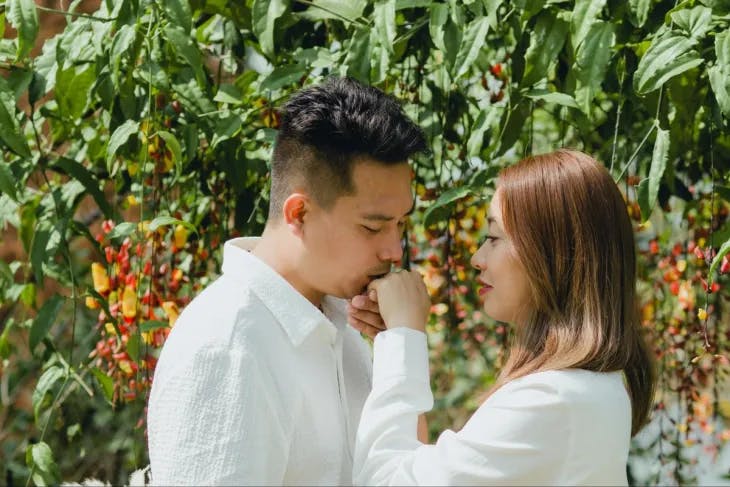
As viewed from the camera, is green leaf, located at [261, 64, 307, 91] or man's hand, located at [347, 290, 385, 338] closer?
man's hand, located at [347, 290, 385, 338]

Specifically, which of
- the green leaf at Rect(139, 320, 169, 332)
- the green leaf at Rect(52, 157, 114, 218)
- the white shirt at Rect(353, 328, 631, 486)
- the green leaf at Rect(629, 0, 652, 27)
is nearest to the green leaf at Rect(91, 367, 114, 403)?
the green leaf at Rect(139, 320, 169, 332)

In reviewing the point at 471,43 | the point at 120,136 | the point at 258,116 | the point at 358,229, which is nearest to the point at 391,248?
the point at 358,229

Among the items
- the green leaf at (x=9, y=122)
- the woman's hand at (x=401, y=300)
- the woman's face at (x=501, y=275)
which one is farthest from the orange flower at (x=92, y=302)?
the woman's face at (x=501, y=275)

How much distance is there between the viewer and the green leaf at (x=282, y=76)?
1981 millimetres

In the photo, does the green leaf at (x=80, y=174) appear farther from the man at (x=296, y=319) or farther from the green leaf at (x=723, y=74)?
the green leaf at (x=723, y=74)

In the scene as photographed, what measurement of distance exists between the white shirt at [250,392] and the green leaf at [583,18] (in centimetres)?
61

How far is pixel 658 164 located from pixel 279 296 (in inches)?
25.1

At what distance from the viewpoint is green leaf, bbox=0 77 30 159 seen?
1888 mm

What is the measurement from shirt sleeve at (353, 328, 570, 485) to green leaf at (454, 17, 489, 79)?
0.58 meters

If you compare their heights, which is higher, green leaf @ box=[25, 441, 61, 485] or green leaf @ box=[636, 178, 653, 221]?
green leaf @ box=[636, 178, 653, 221]

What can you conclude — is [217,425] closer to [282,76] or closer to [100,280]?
[282,76]

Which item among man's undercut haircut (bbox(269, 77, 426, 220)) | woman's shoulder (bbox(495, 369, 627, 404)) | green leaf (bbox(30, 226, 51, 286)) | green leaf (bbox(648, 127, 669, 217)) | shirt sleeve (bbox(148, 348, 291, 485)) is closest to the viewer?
shirt sleeve (bbox(148, 348, 291, 485))

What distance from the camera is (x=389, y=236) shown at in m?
1.63

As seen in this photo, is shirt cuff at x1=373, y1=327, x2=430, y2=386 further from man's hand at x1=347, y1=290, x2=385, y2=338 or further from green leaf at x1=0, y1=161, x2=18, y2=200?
green leaf at x1=0, y1=161, x2=18, y2=200
